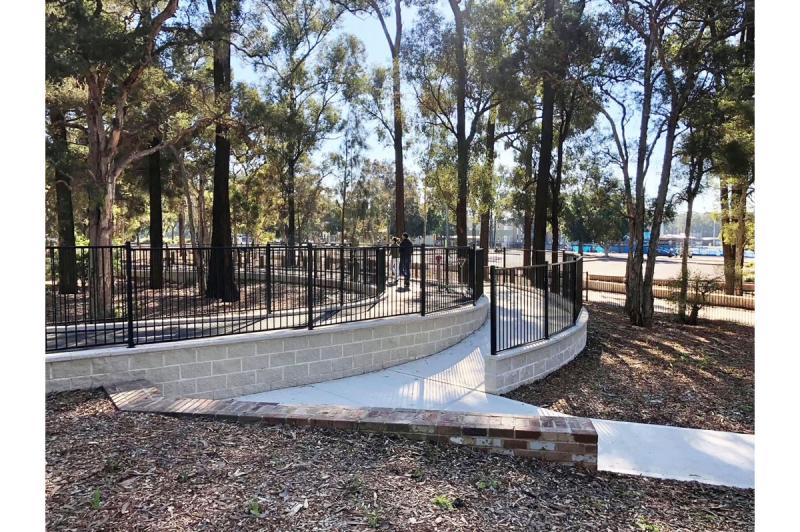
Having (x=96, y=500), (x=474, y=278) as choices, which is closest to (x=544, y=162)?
(x=474, y=278)

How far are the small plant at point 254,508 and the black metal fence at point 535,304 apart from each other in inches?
157

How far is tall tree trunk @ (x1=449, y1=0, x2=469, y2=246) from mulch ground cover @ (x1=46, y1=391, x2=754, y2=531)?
46.9ft

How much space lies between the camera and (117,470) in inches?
127

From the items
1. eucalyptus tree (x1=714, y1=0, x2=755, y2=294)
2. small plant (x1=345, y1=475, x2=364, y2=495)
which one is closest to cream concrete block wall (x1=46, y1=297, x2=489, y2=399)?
small plant (x1=345, y1=475, x2=364, y2=495)

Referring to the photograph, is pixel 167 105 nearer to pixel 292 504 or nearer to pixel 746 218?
pixel 292 504

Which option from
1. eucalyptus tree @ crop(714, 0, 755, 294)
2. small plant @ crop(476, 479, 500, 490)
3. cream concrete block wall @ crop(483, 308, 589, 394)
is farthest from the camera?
eucalyptus tree @ crop(714, 0, 755, 294)

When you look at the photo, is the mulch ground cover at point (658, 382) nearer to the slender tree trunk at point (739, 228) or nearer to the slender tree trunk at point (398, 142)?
the slender tree trunk at point (739, 228)

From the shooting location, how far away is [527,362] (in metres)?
6.66

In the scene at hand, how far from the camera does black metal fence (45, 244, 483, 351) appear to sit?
636 cm

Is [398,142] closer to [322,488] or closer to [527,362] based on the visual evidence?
[527,362]

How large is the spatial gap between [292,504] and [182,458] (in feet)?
3.25

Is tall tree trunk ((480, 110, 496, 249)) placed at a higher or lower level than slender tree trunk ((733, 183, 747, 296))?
higher

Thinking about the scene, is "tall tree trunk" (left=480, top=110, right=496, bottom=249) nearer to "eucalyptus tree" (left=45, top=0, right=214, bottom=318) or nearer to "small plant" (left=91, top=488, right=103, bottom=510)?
"eucalyptus tree" (left=45, top=0, right=214, bottom=318)

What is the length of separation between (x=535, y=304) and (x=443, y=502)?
16.3ft
